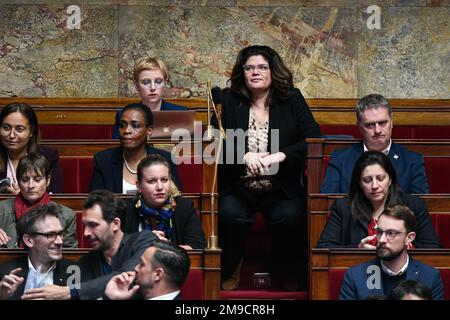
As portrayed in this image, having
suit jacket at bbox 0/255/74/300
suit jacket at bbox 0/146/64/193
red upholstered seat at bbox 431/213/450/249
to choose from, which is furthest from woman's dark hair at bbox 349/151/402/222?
suit jacket at bbox 0/146/64/193

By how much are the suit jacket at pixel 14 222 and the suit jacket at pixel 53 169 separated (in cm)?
33

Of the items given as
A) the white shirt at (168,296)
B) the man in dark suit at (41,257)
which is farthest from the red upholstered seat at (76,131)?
the white shirt at (168,296)

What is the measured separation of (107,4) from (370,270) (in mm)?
2448

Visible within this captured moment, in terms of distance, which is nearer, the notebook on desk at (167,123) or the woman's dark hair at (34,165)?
the woman's dark hair at (34,165)

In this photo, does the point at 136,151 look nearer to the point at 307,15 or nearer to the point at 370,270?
the point at 370,270

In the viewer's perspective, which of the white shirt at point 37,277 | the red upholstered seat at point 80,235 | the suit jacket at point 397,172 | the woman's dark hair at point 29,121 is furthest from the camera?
the woman's dark hair at point 29,121

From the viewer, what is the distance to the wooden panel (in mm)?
3756

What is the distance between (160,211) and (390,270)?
700 mm

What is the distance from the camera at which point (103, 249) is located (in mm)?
3674

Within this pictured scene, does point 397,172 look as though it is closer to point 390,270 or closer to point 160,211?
point 390,270

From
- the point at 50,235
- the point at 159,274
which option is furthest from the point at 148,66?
the point at 159,274

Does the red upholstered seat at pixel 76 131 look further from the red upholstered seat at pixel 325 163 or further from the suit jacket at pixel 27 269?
the suit jacket at pixel 27 269

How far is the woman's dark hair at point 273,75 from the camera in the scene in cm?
451

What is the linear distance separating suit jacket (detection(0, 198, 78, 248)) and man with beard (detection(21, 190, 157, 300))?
11.2 inches
